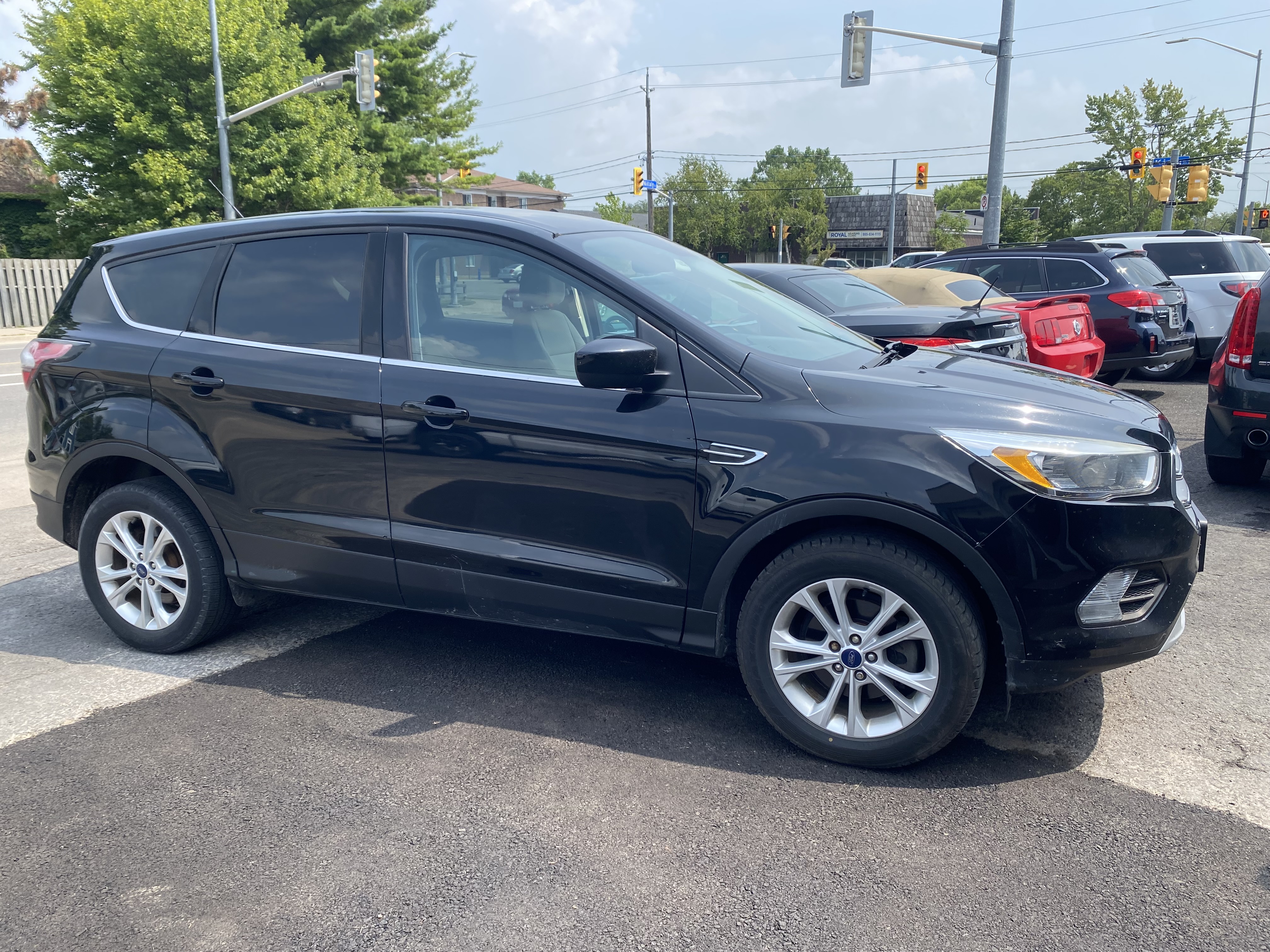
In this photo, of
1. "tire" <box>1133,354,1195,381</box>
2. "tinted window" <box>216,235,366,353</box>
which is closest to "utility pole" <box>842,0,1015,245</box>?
"tire" <box>1133,354,1195,381</box>

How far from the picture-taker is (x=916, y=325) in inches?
275

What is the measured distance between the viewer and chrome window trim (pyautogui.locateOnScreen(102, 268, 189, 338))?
4.15 metres

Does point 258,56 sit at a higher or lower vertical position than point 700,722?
higher

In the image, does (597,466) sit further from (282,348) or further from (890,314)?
(890,314)

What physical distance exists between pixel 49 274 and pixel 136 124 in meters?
4.72

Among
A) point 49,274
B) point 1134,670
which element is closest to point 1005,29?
point 1134,670

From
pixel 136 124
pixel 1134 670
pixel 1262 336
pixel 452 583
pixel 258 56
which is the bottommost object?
pixel 1134 670

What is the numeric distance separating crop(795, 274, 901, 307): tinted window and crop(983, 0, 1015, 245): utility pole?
11.0m

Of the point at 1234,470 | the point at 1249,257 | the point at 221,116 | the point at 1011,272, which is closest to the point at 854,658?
the point at 1234,470

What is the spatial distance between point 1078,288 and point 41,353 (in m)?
10.2

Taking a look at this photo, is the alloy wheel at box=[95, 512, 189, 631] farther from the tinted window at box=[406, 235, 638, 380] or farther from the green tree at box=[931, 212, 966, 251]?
the green tree at box=[931, 212, 966, 251]

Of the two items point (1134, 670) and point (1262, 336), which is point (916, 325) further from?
point (1134, 670)

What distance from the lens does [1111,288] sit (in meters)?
10.8

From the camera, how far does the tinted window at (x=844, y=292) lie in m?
7.65
